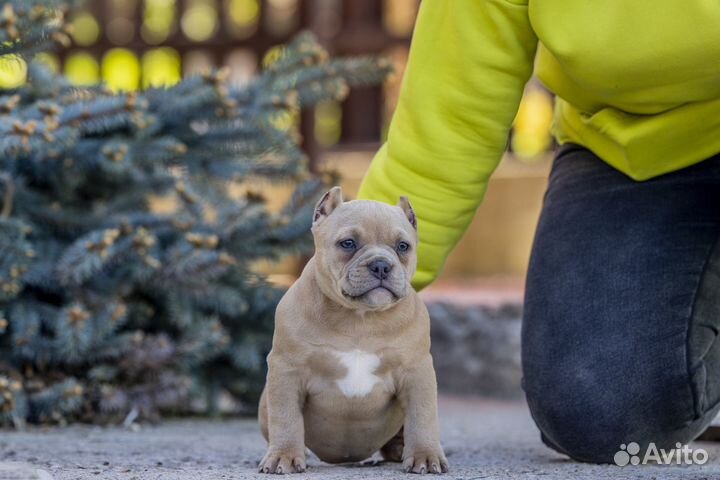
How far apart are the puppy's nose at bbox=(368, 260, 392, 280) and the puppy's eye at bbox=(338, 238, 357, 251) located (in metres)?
0.07

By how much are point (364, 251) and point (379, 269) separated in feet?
0.18

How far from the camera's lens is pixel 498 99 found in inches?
81.0

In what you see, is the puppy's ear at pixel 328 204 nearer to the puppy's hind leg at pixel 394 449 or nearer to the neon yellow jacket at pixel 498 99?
the neon yellow jacket at pixel 498 99

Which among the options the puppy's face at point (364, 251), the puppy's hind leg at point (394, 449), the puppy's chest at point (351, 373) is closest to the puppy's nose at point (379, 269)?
the puppy's face at point (364, 251)

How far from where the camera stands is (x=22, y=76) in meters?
2.97

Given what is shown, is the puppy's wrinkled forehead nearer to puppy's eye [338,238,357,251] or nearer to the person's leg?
puppy's eye [338,238,357,251]

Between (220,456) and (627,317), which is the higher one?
(627,317)

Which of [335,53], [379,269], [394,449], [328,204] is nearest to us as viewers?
[379,269]

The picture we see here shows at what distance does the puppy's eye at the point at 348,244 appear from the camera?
1.75 meters

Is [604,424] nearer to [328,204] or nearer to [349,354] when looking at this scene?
[349,354]

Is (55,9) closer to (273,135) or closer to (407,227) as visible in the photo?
(273,135)

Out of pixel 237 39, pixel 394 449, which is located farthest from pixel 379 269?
pixel 237 39

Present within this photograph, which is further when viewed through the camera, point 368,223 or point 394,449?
point 394,449

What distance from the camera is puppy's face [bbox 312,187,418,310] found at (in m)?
1.69
